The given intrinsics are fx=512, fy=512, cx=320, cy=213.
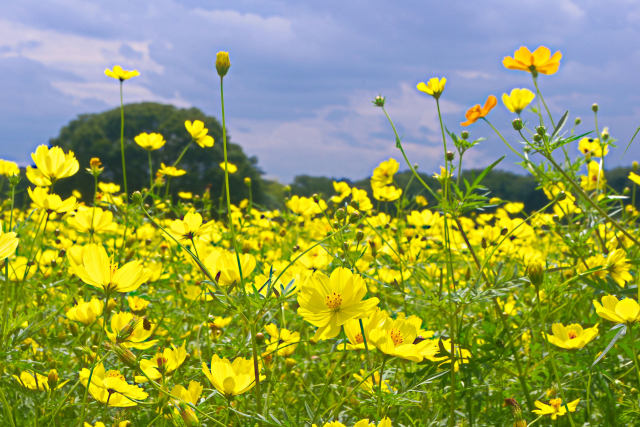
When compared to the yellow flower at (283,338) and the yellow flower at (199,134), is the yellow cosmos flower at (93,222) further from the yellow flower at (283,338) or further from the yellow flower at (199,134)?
the yellow flower at (283,338)

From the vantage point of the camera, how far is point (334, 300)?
0.76m

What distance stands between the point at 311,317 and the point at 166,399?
31 centimetres

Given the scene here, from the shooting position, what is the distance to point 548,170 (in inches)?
70.3

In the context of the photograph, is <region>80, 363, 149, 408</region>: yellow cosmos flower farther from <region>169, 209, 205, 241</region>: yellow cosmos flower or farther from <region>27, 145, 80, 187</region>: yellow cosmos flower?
<region>27, 145, 80, 187</region>: yellow cosmos flower

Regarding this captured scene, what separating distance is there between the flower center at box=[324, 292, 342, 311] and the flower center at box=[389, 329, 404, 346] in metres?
0.14

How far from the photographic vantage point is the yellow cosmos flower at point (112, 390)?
887 millimetres

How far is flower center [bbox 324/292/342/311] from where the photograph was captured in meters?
0.76

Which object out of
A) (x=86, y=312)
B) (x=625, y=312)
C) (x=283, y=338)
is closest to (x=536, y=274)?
(x=625, y=312)

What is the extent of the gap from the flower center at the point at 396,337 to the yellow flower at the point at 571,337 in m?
0.39

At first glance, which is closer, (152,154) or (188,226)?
(188,226)

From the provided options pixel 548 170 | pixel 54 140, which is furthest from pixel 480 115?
pixel 54 140

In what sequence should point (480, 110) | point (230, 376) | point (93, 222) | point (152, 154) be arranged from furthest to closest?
point (152, 154)
point (93, 222)
point (480, 110)
point (230, 376)

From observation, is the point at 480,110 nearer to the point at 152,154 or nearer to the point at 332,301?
the point at 332,301

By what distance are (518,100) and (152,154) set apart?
51.6ft
